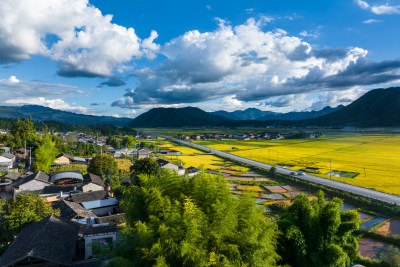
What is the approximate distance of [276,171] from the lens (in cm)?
3469

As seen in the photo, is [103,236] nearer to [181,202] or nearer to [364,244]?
[181,202]

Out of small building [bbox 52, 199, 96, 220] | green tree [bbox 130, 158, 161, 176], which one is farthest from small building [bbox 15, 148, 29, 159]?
small building [bbox 52, 199, 96, 220]

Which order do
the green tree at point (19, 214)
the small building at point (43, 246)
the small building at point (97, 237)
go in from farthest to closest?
the green tree at point (19, 214), the small building at point (97, 237), the small building at point (43, 246)

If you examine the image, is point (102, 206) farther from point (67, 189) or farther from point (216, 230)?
point (216, 230)

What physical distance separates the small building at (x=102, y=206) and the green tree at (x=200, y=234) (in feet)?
44.8

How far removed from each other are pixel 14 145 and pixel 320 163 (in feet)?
187

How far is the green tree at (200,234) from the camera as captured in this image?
20.9 feet

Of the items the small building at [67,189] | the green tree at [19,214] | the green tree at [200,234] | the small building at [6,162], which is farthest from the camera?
the small building at [6,162]

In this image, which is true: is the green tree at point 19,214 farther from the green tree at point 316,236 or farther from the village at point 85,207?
the green tree at point 316,236

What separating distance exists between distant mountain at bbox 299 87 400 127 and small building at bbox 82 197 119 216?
347 ft

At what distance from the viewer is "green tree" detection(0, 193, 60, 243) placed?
13.4 m

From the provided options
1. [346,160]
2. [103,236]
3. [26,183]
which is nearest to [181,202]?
[103,236]

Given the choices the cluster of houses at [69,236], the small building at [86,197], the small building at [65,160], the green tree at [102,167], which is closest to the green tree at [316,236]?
the cluster of houses at [69,236]

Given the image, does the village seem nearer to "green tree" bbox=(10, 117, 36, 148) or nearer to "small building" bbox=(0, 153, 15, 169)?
"small building" bbox=(0, 153, 15, 169)
